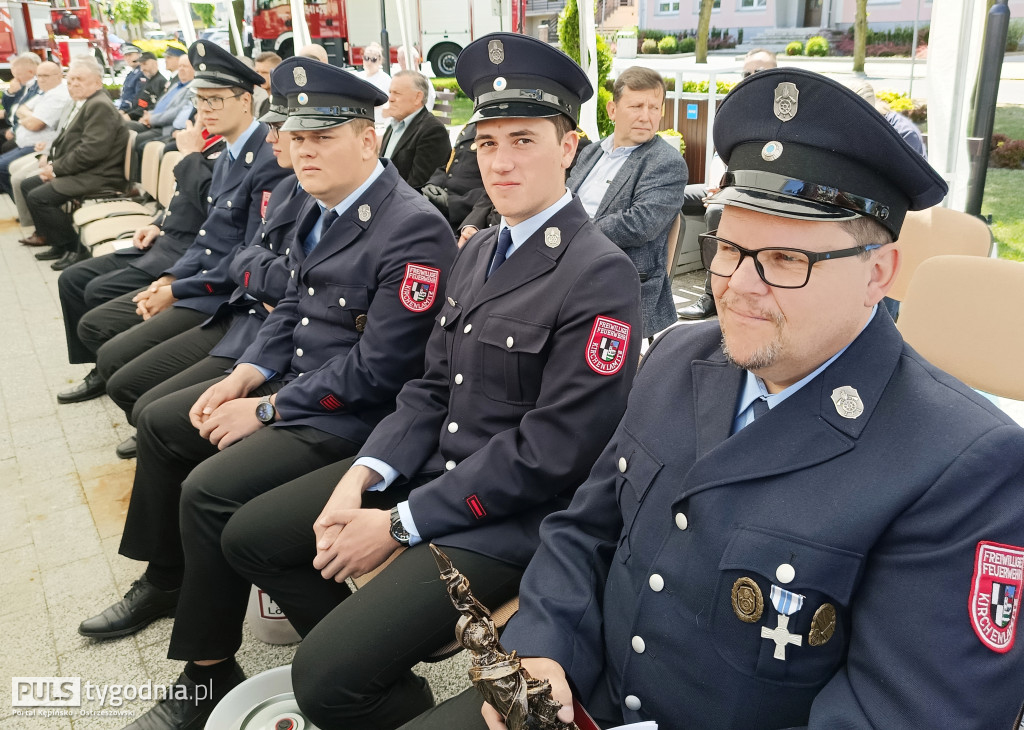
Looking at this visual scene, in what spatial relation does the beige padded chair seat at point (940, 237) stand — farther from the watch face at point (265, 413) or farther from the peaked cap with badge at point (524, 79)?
the watch face at point (265, 413)

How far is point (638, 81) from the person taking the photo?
434cm

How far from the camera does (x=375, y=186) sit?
2676 millimetres

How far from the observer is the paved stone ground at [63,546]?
2.52 metres

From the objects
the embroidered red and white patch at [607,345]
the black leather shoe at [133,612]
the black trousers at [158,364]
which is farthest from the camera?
the black trousers at [158,364]

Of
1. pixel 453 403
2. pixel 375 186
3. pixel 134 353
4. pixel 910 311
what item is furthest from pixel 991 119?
pixel 134 353

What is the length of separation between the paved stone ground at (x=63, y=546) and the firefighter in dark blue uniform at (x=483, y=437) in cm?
72

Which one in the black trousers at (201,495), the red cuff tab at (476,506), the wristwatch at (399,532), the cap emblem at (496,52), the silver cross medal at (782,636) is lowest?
the black trousers at (201,495)

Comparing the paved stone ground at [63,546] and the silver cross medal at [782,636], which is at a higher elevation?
the silver cross medal at [782,636]

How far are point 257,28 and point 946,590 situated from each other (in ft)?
63.3

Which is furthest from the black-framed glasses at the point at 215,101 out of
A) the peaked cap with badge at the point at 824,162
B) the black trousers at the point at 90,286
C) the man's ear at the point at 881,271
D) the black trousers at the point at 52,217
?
the black trousers at the point at 52,217

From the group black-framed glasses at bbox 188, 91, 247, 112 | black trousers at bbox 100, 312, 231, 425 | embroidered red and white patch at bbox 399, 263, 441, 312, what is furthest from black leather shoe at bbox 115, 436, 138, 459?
embroidered red and white patch at bbox 399, 263, 441, 312

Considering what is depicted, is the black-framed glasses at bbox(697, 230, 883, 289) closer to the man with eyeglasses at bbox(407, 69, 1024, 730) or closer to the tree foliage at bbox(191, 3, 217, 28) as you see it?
the man with eyeglasses at bbox(407, 69, 1024, 730)

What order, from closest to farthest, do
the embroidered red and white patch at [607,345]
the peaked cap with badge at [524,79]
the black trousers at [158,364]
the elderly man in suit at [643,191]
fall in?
the embroidered red and white patch at [607,345] < the peaked cap with badge at [524,79] < the black trousers at [158,364] < the elderly man in suit at [643,191]

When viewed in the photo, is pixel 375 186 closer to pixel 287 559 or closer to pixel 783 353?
pixel 287 559
